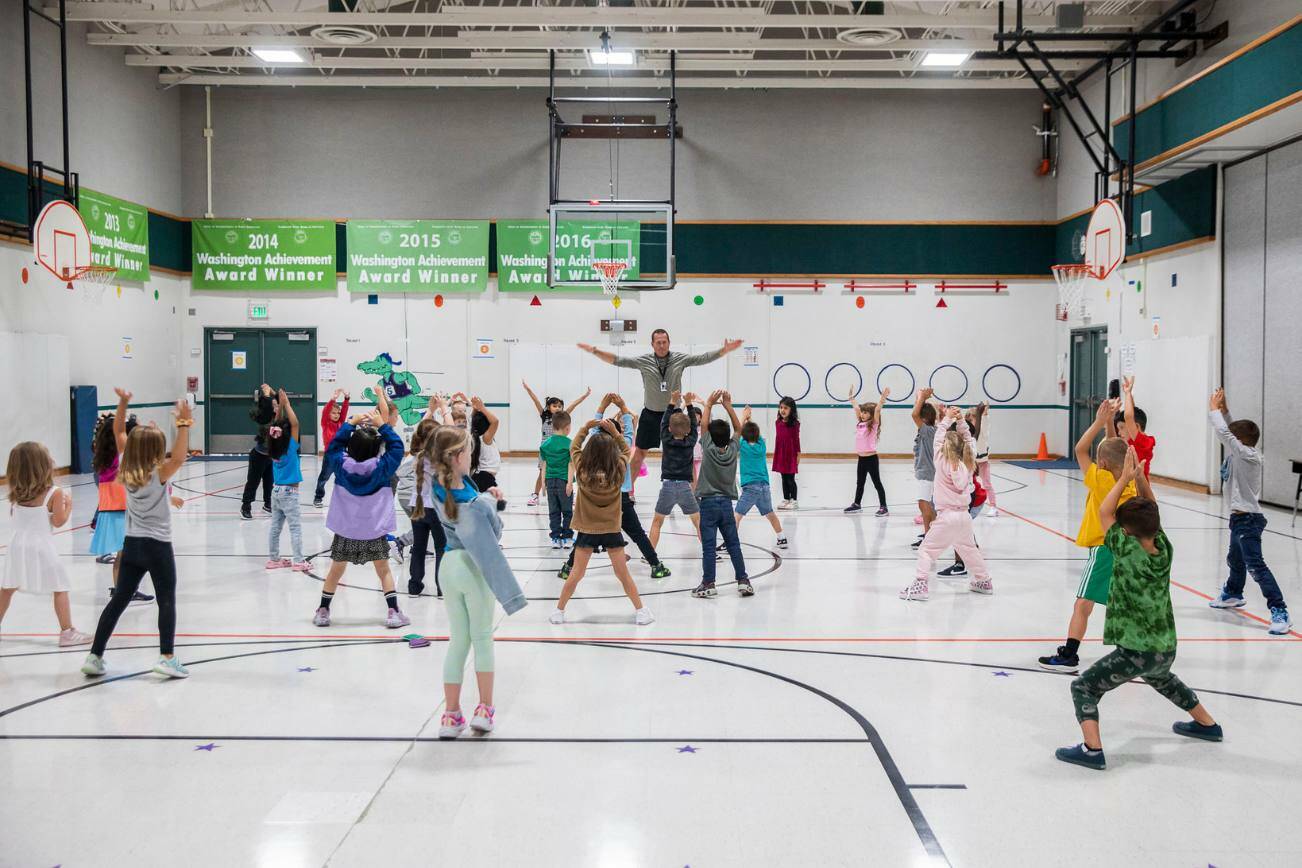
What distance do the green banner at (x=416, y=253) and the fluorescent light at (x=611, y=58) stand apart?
4649 millimetres

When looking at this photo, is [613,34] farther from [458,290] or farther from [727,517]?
[727,517]

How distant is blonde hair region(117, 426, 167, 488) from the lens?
585 cm

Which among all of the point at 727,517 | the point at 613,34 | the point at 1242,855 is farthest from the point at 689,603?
the point at 613,34

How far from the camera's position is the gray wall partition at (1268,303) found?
42.9ft

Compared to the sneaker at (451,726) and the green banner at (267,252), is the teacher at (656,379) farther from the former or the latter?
the green banner at (267,252)

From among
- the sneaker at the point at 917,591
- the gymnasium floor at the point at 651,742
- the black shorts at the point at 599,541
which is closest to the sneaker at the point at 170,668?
the gymnasium floor at the point at 651,742

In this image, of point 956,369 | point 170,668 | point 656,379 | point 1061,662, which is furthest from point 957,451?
point 956,369

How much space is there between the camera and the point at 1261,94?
11.5m

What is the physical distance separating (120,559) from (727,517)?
4.17 m

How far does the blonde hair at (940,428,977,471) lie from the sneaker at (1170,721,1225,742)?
3.13 metres

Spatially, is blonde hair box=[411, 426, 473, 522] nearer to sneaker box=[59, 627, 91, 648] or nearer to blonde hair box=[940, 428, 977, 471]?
sneaker box=[59, 627, 91, 648]

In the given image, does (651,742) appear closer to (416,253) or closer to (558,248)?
(558,248)

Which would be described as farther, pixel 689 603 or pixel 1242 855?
pixel 689 603

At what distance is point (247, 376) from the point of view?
70.1 feet
